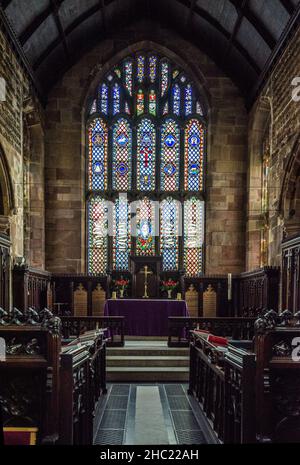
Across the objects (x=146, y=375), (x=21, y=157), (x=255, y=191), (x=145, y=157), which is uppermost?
(x=145, y=157)

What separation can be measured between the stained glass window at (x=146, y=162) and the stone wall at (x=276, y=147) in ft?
4.98

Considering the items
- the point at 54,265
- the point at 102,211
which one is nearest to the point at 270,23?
the point at 102,211

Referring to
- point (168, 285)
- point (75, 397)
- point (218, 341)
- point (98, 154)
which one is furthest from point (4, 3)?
point (75, 397)

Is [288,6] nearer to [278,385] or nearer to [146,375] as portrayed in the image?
[146,375]

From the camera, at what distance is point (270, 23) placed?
9570mm

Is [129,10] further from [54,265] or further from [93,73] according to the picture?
[54,265]

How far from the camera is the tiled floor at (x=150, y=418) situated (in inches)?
171

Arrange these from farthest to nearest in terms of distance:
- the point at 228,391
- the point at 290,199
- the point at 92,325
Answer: the point at 290,199 < the point at 92,325 < the point at 228,391

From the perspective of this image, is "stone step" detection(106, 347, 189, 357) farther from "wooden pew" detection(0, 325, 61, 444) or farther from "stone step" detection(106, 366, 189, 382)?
"wooden pew" detection(0, 325, 61, 444)

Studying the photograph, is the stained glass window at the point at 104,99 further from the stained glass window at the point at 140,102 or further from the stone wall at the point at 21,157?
the stone wall at the point at 21,157

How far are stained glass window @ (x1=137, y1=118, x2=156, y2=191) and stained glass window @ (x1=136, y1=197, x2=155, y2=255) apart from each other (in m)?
0.50

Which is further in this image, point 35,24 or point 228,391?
point 35,24

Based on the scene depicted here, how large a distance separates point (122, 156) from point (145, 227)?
2.17 m

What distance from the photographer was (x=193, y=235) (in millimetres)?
13133
